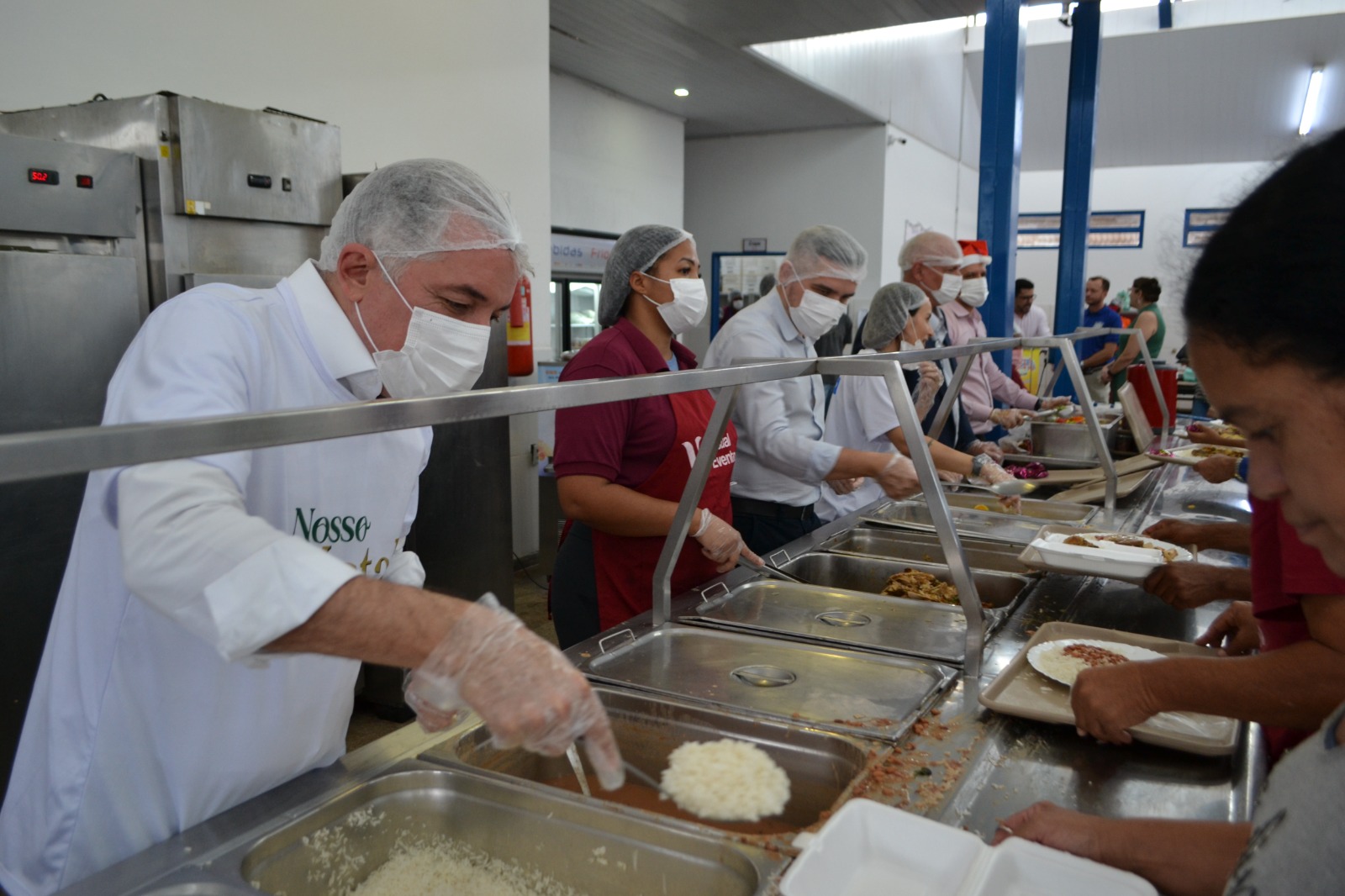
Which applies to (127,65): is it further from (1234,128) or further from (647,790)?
(1234,128)

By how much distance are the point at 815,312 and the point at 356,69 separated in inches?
100

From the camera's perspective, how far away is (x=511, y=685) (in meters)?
0.81

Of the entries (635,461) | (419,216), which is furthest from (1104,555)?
(419,216)

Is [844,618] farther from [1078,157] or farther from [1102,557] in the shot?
[1078,157]

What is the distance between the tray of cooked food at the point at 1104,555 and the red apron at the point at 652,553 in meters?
0.84

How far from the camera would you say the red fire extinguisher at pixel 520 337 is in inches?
185

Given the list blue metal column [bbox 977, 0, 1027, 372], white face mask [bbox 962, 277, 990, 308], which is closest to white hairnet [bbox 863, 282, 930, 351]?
white face mask [bbox 962, 277, 990, 308]

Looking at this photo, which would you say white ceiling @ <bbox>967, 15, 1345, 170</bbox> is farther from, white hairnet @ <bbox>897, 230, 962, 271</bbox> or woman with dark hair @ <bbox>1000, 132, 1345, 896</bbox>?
woman with dark hair @ <bbox>1000, 132, 1345, 896</bbox>

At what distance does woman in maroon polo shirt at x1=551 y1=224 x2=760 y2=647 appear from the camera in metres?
2.24

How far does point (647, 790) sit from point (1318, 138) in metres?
1.18

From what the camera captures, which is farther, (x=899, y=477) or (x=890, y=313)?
(x=890, y=313)

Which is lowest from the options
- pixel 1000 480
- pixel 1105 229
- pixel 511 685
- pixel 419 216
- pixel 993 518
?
pixel 993 518

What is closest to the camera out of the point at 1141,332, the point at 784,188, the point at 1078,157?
the point at 1141,332

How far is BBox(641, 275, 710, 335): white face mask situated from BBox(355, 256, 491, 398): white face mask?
3.65 ft
